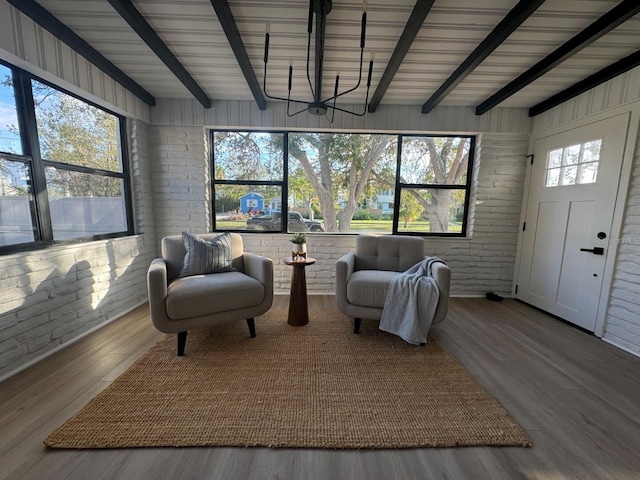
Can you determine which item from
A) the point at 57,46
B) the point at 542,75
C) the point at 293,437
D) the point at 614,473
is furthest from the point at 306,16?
the point at 614,473

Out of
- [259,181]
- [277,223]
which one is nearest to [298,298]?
[277,223]

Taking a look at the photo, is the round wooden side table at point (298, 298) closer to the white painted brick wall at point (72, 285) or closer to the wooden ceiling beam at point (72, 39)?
the white painted brick wall at point (72, 285)

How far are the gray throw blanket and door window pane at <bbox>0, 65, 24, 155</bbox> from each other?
2.83 meters

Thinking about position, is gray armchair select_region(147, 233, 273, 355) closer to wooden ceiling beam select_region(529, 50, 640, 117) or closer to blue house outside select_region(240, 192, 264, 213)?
blue house outside select_region(240, 192, 264, 213)

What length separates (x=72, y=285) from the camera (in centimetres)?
208

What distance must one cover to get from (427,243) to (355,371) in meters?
2.06

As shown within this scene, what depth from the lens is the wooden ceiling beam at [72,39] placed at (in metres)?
1.62

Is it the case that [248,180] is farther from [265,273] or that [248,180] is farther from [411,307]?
[411,307]

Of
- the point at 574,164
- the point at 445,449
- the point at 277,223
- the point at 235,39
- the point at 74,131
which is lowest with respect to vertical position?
the point at 445,449

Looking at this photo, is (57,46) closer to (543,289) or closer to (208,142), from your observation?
(208,142)

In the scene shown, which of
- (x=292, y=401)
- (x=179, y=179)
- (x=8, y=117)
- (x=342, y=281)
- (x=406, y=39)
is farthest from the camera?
(x=179, y=179)

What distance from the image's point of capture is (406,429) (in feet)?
4.29

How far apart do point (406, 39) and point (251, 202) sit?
226 centimetres

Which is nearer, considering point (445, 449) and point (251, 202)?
point (445, 449)
